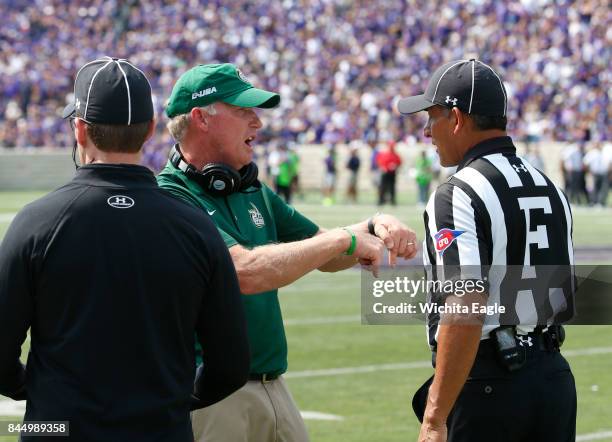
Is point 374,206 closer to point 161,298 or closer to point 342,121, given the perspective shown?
point 342,121

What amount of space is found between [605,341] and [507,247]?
7.94 meters

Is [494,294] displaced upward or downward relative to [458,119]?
downward

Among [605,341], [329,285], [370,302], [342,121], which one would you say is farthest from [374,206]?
[370,302]

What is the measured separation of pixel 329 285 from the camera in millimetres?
15859

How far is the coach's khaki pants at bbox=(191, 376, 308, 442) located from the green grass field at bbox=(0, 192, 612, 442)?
2.82 feet

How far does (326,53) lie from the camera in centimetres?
4666

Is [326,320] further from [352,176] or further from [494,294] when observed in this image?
[352,176]

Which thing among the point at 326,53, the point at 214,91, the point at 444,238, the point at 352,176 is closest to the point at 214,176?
the point at 214,91

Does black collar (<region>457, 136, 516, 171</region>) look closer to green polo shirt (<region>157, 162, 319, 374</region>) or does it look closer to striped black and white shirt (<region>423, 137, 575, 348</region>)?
striped black and white shirt (<region>423, 137, 575, 348</region>)

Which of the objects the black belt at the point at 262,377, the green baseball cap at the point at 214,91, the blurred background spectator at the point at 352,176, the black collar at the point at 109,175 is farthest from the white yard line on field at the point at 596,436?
the blurred background spectator at the point at 352,176

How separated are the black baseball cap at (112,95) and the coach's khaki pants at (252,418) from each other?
130cm

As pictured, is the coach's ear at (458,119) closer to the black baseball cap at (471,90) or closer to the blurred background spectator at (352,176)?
the black baseball cap at (471,90)

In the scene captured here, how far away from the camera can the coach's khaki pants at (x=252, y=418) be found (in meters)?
4.22

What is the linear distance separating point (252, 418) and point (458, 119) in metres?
1.30
